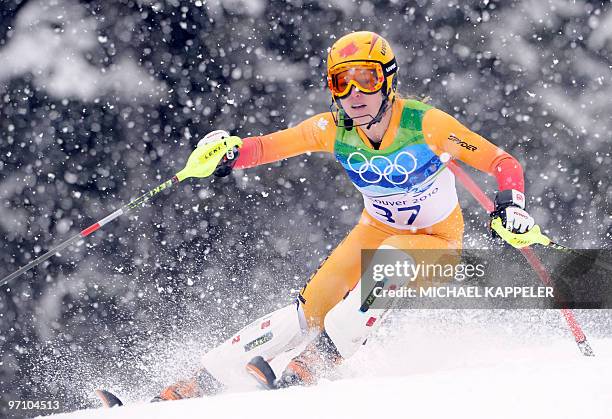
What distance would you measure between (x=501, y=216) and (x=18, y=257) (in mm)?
7583

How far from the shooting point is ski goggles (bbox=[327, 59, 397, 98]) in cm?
342

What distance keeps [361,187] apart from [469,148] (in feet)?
2.06

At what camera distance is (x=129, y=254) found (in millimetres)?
9250

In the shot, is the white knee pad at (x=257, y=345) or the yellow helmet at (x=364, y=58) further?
the white knee pad at (x=257, y=345)

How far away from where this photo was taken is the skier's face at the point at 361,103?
3428mm

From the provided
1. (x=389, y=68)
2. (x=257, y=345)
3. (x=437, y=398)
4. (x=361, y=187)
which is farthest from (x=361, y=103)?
(x=437, y=398)

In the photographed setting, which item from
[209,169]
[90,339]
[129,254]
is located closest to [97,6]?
[129,254]

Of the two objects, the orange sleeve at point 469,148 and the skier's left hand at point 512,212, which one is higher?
the orange sleeve at point 469,148

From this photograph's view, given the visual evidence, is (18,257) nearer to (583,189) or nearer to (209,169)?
(209,169)

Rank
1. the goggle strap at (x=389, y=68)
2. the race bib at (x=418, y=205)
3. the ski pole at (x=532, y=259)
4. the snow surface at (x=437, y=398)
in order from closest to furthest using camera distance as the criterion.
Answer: the snow surface at (x=437, y=398)
the goggle strap at (x=389, y=68)
the ski pole at (x=532, y=259)
the race bib at (x=418, y=205)

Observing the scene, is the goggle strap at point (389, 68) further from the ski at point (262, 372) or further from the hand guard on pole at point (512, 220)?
the ski at point (262, 372)

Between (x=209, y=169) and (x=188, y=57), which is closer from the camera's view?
(x=209, y=169)

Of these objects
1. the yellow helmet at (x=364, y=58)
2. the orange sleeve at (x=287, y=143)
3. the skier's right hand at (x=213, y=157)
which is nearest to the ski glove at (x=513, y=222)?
the yellow helmet at (x=364, y=58)

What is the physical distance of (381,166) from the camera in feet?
11.8
